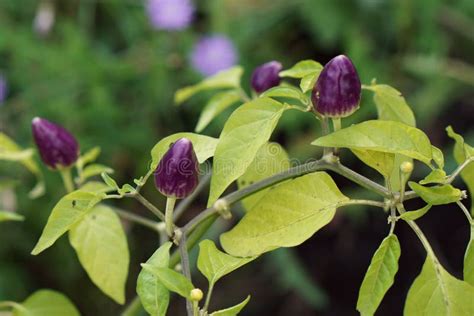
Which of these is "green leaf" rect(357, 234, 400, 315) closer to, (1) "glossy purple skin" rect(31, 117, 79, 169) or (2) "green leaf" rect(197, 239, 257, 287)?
(2) "green leaf" rect(197, 239, 257, 287)

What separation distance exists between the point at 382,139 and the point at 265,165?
19cm

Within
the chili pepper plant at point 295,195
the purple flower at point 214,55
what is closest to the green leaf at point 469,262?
the chili pepper plant at point 295,195

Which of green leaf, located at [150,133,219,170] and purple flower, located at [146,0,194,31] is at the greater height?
green leaf, located at [150,133,219,170]

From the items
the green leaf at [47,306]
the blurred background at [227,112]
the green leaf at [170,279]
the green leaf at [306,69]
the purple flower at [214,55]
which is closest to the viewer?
the green leaf at [170,279]

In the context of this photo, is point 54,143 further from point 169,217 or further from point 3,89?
point 3,89

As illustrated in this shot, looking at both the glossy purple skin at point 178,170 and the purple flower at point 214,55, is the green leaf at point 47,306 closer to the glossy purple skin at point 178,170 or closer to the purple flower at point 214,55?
the glossy purple skin at point 178,170

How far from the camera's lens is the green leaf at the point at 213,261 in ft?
2.18

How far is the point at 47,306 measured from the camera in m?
0.85

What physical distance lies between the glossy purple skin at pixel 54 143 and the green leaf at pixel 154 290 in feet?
1.04

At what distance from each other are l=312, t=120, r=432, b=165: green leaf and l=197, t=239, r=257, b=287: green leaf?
136 mm

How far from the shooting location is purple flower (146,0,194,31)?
2.20 meters

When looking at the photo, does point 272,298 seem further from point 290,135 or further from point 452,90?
point 452,90

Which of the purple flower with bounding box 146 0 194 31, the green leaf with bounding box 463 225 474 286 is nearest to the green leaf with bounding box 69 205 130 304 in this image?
the green leaf with bounding box 463 225 474 286

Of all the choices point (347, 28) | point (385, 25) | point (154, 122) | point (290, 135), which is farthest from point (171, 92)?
point (385, 25)
